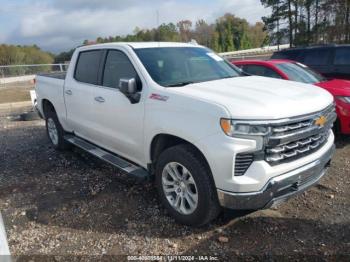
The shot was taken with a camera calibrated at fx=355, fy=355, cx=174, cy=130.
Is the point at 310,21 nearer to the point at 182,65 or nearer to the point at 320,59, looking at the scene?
the point at 320,59

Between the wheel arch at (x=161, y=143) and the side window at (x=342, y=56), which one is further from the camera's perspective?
the side window at (x=342, y=56)

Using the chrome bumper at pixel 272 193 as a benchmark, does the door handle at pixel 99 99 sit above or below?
above

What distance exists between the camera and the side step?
13.6 ft

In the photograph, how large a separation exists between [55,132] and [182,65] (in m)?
3.30

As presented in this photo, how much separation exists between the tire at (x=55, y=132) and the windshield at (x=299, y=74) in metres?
4.45

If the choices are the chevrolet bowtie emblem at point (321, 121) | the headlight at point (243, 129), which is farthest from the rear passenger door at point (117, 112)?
the chevrolet bowtie emblem at point (321, 121)

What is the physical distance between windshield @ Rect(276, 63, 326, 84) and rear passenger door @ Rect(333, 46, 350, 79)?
243 cm

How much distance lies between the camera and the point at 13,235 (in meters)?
3.87

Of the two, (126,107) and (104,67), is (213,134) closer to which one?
(126,107)

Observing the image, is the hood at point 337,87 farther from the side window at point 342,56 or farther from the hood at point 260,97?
the side window at point 342,56

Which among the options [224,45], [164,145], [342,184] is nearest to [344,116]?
[342,184]

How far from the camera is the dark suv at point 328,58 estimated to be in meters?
9.42

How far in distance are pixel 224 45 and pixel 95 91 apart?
72.9 meters


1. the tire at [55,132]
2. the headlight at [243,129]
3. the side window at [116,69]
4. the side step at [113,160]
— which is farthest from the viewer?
the tire at [55,132]
